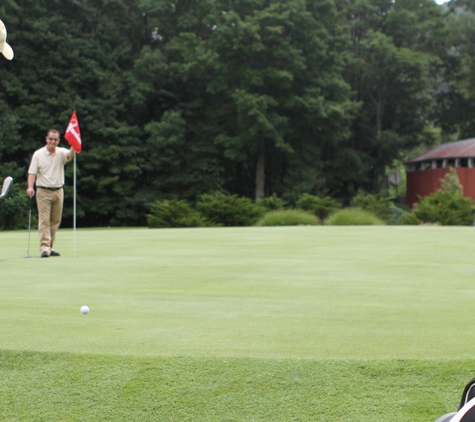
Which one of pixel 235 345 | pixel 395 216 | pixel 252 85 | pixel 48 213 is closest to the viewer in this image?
pixel 235 345

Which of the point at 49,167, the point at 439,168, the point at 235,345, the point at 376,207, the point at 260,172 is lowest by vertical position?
the point at 235,345

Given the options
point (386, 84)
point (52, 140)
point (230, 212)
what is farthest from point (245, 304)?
point (386, 84)

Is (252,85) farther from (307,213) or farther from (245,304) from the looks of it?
(245,304)

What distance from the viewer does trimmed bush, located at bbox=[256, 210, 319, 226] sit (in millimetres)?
30312

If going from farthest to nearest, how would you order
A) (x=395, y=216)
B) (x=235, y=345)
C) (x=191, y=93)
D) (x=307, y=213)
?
(x=191, y=93) → (x=395, y=216) → (x=307, y=213) → (x=235, y=345)

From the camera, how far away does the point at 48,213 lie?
12812mm

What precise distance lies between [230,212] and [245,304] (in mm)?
26102

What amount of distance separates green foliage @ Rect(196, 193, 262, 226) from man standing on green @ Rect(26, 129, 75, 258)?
63.9 ft

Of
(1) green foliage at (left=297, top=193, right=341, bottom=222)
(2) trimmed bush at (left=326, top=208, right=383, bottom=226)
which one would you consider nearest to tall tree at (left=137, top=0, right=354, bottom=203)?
(1) green foliage at (left=297, top=193, right=341, bottom=222)

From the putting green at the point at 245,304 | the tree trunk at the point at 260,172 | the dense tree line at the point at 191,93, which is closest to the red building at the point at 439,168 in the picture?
the dense tree line at the point at 191,93

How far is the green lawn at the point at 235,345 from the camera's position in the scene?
3613mm

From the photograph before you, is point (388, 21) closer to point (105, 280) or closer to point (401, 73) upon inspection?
point (401, 73)

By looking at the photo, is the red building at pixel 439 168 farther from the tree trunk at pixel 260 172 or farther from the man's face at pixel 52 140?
the man's face at pixel 52 140

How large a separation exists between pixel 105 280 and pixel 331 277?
2420 mm
